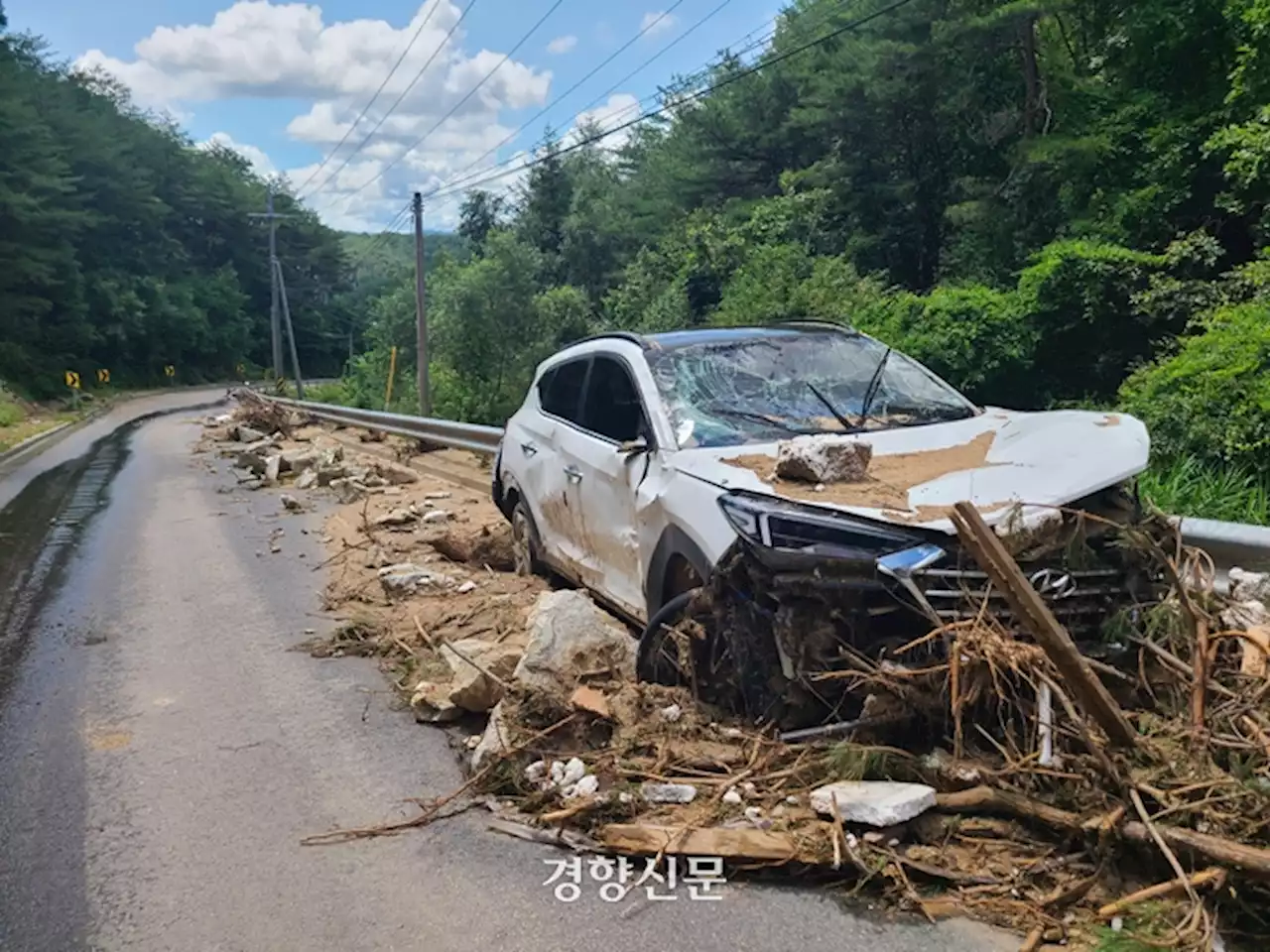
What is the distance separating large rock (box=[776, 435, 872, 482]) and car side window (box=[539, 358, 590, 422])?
7.62ft

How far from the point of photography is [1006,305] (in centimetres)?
1467

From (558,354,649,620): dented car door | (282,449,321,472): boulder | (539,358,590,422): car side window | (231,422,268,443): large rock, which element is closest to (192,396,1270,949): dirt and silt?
(558,354,649,620): dented car door

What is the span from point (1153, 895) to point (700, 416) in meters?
2.92

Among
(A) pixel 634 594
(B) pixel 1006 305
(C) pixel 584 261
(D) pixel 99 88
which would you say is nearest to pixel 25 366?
(C) pixel 584 261

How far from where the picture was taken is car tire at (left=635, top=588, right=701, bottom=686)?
4.49 metres

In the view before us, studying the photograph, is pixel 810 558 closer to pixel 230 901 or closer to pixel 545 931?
pixel 545 931

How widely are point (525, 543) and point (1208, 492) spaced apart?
4655 mm

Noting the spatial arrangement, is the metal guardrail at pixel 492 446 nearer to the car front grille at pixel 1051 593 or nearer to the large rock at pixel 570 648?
the car front grille at pixel 1051 593

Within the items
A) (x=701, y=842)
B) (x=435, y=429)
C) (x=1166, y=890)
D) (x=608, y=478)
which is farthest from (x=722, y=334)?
(x=435, y=429)

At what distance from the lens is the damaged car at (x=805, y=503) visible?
Answer: 3695mm

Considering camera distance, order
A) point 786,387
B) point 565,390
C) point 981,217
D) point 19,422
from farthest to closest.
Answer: point 19,422 → point 981,217 → point 565,390 → point 786,387

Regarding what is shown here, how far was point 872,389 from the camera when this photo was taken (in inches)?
218

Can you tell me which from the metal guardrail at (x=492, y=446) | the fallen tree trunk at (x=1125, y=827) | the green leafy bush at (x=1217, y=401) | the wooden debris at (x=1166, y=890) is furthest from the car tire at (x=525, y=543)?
the green leafy bush at (x=1217, y=401)

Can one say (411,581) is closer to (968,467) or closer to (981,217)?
(968,467)
